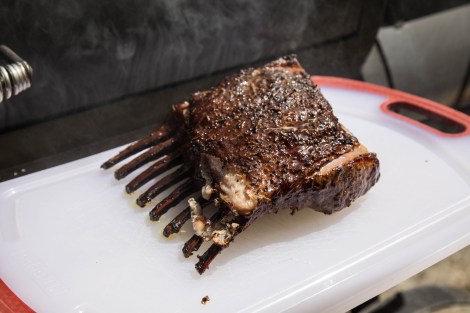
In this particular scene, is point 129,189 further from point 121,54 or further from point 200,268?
point 121,54

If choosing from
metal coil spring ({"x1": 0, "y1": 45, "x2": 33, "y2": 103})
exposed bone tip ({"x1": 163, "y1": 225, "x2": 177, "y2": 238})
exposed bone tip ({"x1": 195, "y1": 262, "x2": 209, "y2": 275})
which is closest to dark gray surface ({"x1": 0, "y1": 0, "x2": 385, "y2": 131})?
metal coil spring ({"x1": 0, "y1": 45, "x2": 33, "y2": 103})

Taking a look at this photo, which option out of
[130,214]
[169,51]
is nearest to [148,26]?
[169,51]

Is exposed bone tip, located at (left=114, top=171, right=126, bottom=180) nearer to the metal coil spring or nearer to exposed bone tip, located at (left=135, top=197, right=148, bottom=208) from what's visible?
exposed bone tip, located at (left=135, top=197, right=148, bottom=208)

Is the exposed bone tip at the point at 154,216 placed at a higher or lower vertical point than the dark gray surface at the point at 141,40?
lower

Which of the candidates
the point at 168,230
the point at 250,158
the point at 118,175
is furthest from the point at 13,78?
the point at 250,158

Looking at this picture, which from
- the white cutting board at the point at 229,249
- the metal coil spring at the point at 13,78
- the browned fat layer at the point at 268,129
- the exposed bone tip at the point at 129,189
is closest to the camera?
the white cutting board at the point at 229,249

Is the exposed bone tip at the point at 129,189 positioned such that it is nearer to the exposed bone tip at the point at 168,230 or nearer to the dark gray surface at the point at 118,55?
the exposed bone tip at the point at 168,230

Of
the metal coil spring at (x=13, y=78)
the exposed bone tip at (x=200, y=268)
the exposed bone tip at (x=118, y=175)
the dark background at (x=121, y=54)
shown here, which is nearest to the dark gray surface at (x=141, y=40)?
the dark background at (x=121, y=54)
